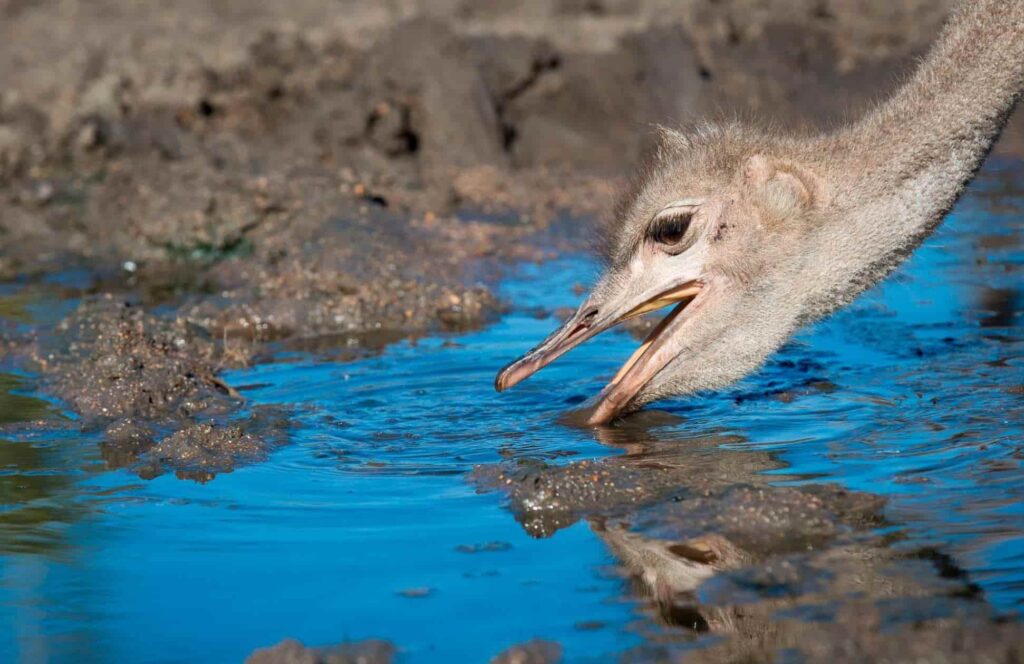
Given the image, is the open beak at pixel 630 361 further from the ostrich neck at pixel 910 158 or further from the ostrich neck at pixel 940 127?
the ostrich neck at pixel 940 127

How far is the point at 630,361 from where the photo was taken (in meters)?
5.42

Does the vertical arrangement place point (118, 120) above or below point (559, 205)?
above

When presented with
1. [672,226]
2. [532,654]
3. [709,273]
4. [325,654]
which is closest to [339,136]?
[672,226]

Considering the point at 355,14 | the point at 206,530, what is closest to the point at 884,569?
the point at 206,530

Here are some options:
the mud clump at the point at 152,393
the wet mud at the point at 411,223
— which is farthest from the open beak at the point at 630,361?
the mud clump at the point at 152,393

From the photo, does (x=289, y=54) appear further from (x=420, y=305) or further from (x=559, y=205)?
(x=420, y=305)

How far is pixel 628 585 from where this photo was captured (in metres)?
3.85

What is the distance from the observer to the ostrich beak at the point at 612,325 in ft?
17.5

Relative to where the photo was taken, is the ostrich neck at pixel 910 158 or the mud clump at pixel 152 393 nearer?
the mud clump at pixel 152 393

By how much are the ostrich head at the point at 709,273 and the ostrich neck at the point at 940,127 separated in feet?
0.74

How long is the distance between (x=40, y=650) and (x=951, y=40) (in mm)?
4054

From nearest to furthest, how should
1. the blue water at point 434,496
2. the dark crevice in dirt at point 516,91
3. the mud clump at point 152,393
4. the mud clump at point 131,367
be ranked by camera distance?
the blue water at point 434,496 < the mud clump at point 152,393 < the mud clump at point 131,367 < the dark crevice in dirt at point 516,91

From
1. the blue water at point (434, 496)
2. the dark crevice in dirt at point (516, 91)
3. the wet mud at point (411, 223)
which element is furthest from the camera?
the dark crevice in dirt at point (516, 91)

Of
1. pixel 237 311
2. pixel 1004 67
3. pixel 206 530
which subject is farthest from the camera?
pixel 237 311
